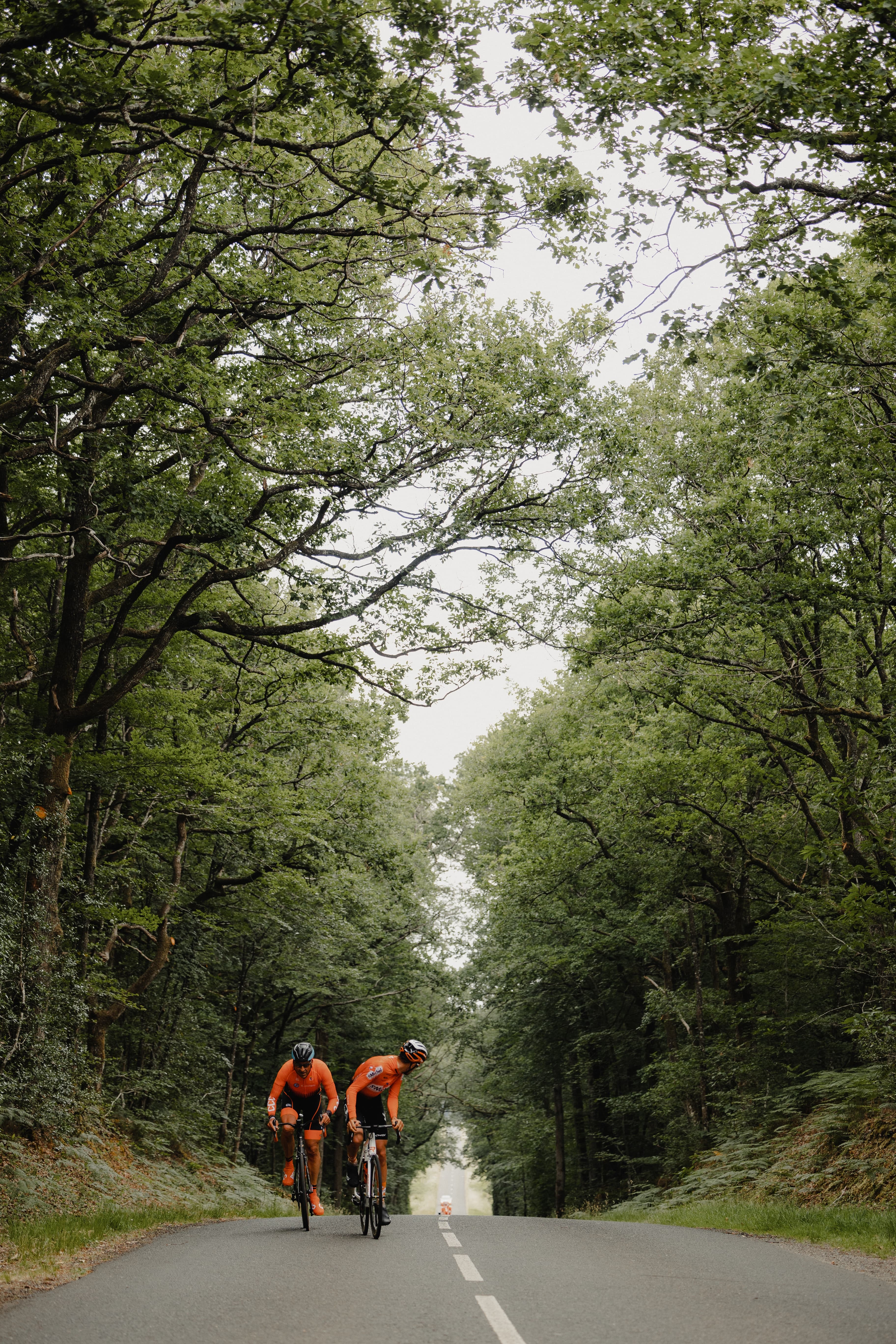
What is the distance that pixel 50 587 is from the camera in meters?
16.3

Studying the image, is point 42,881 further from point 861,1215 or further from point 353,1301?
point 861,1215

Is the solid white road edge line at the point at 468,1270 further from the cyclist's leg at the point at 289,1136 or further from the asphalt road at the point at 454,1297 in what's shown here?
the cyclist's leg at the point at 289,1136

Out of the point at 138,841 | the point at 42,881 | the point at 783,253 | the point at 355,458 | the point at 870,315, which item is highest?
the point at 870,315

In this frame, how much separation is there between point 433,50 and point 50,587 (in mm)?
11212

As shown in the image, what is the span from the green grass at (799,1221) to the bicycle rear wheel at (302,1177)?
16.0ft

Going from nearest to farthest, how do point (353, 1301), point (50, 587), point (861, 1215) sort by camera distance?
point (353, 1301) < point (861, 1215) < point (50, 587)

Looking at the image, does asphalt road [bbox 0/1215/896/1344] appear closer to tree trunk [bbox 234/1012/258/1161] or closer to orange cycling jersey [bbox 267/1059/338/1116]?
orange cycling jersey [bbox 267/1059/338/1116]

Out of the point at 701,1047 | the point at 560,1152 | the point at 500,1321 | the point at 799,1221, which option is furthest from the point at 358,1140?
the point at 560,1152

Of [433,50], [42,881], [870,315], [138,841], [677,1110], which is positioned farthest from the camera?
[677,1110]

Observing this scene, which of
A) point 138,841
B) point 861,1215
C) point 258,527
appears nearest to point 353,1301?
point 861,1215

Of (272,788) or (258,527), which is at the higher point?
(258,527)

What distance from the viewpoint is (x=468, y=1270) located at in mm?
7512

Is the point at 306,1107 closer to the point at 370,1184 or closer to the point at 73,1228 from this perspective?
the point at 370,1184

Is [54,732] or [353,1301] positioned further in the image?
[54,732]
